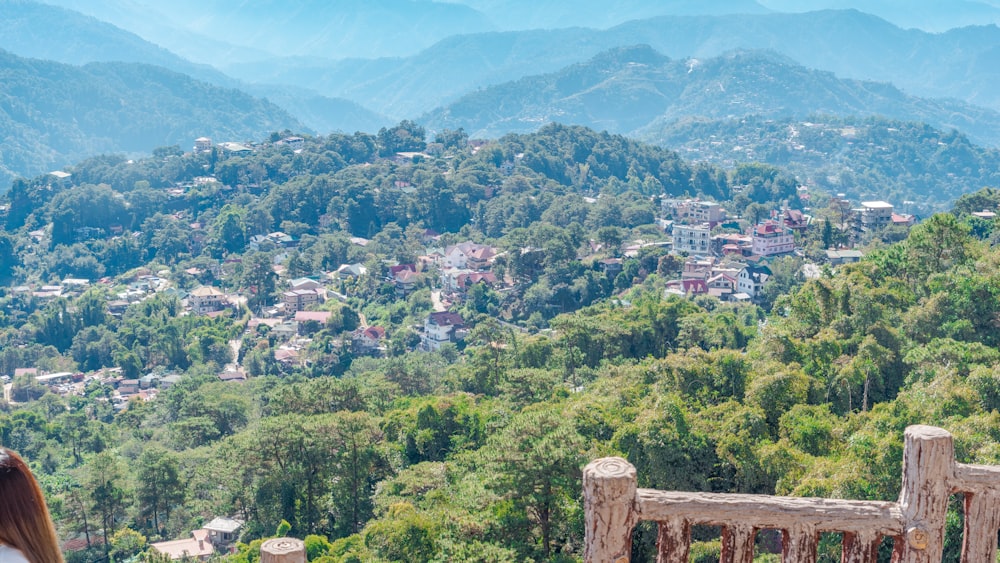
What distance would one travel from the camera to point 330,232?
2406 inches

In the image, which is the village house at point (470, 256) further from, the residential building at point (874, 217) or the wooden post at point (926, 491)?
the wooden post at point (926, 491)

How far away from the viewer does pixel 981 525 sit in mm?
4898

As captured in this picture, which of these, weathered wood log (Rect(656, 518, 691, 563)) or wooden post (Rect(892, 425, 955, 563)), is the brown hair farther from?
wooden post (Rect(892, 425, 955, 563))

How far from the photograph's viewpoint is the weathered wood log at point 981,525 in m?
4.81

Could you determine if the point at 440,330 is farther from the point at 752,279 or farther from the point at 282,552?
the point at 282,552

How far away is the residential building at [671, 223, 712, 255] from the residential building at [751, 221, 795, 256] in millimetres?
2939

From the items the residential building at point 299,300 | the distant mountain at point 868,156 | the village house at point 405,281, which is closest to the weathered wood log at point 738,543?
the village house at point 405,281

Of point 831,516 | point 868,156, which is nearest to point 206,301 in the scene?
point 831,516

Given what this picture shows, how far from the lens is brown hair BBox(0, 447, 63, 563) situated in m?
2.73

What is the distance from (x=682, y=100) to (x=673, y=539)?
493 feet

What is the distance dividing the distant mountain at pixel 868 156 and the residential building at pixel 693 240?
44.1 metres

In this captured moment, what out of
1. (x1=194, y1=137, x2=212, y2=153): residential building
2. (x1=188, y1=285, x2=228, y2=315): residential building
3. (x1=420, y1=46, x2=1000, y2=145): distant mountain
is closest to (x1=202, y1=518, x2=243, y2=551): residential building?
(x1=188, y1=285, x2=228, y2=315): residential building

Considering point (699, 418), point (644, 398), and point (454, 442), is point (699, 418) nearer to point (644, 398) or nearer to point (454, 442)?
point (644, 398)

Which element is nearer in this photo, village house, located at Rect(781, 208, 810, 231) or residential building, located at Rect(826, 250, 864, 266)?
residential building, located at Rect(826, 250, 864, 266)
